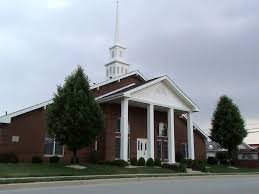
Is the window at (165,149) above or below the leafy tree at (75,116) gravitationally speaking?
below

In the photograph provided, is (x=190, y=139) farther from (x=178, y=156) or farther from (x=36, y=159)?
(x=36, y=159)

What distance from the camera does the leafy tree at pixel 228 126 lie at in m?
44.1

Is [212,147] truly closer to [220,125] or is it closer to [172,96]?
[220,125]

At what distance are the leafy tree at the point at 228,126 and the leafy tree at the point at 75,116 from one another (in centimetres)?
2041

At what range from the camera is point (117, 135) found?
1431 inches

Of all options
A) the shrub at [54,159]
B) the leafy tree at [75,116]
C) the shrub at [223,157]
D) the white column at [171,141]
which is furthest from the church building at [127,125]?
the shrub at [223,157]

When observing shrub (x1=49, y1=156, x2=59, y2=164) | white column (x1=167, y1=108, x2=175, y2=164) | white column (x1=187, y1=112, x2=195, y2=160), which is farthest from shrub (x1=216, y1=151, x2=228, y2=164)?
shrub (x1=49, y1=156, x2=59, y2=164)

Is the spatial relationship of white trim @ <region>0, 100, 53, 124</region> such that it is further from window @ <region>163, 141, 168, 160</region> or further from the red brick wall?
window @ <region>163, 141, 168, 160</region>

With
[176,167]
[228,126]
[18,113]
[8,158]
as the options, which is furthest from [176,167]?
[228,126]

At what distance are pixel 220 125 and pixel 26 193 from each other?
33.6 m

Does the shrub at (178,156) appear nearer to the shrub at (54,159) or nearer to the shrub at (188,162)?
the shrub at (188,162)

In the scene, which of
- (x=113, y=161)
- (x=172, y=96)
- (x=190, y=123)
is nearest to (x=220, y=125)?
(x=190, y=123)

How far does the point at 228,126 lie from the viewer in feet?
145

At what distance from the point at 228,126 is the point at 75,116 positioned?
22.7 meters
